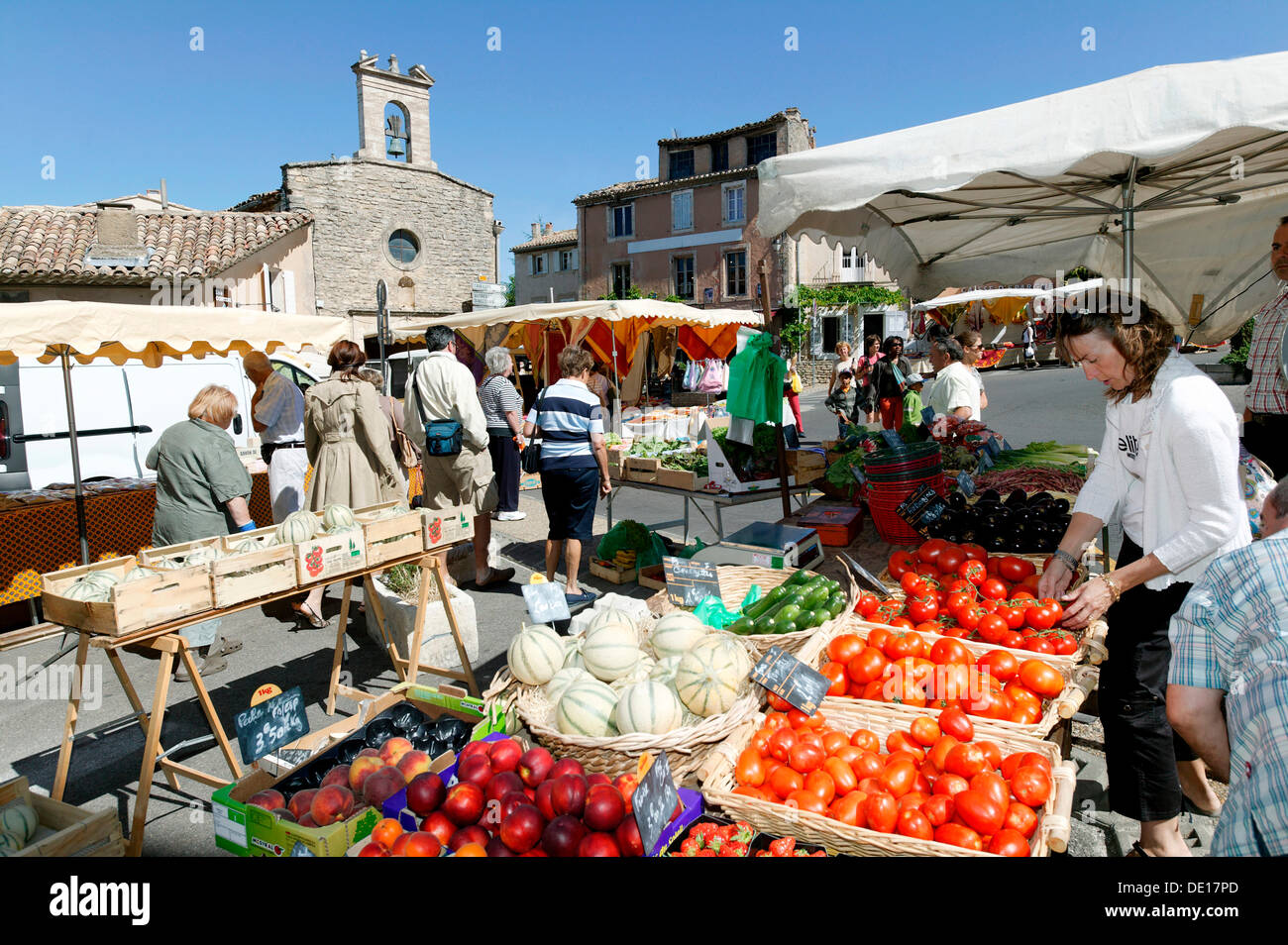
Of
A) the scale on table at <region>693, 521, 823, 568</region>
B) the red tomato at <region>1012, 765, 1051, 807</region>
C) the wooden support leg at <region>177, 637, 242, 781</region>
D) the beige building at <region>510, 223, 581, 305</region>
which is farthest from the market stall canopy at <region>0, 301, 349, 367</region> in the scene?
the beige building at <region>510, 223, 581, 305</region>

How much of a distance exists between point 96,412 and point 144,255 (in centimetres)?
1105

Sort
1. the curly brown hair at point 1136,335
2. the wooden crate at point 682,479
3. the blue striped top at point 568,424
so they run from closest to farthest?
the curly brown hair at point 1136,335 < the blue striped top at point 568,424 < the wooden crate at point 682,479

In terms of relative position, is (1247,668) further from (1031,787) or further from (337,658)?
(337,658)

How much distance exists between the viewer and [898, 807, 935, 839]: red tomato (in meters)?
2.01

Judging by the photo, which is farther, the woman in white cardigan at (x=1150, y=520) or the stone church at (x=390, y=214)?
the stone church at (x=390, y=214)

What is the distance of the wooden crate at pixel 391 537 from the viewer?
152 inches

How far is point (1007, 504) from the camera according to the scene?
3988 millimetres

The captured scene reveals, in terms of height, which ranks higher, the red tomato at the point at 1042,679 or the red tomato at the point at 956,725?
the red tomato at the point at 1042,679

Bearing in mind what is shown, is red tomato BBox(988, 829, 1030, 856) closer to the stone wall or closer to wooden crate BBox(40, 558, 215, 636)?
wooden crate BBox(40, 558, 215, 636)

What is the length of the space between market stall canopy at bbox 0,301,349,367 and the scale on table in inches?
144

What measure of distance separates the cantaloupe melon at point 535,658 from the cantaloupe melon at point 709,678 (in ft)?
1.50

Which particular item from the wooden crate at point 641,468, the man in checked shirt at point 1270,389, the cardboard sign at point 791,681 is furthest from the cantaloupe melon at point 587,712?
the wooden crate at point 641,468

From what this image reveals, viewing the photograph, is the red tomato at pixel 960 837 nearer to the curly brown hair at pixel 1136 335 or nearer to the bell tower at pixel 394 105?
the curly brown hair at pixel 1136 335
